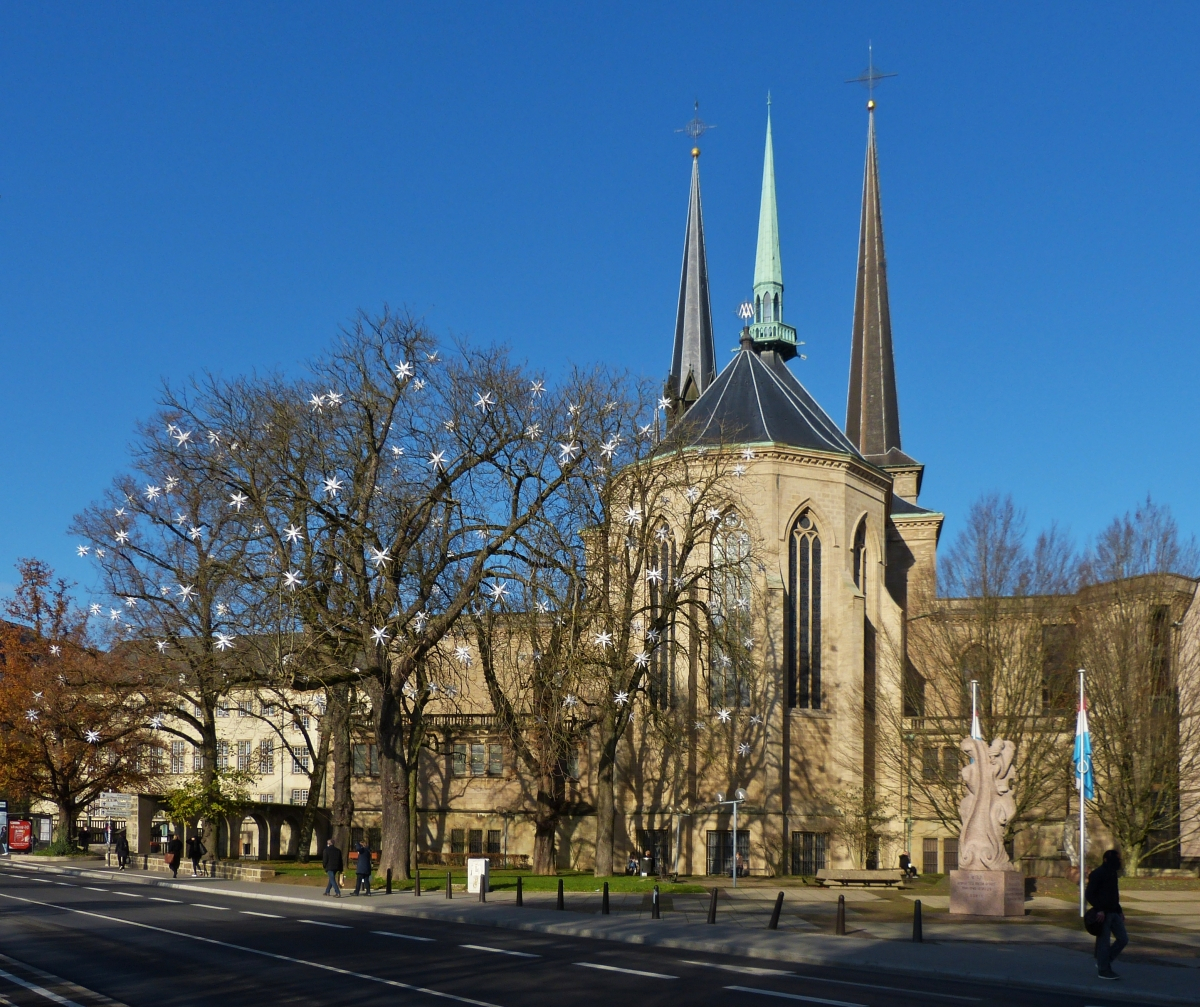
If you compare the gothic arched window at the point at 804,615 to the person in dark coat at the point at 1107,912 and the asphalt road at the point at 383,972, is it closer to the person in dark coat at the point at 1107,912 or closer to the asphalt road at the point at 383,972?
the asphalt road at the point at 383,972

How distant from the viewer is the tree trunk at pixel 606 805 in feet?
137

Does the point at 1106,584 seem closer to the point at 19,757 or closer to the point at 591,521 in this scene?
the point at 591,521

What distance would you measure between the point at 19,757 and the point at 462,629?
30.5 meters

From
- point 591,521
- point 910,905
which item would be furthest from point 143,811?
point 910,905

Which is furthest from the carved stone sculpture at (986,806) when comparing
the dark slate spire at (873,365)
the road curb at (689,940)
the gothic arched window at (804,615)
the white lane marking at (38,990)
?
the dark slate spire at (873,365)

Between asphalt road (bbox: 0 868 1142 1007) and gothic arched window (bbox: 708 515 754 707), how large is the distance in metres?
15.5

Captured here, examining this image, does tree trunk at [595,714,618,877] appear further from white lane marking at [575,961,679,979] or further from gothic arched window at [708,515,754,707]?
white lane marking at [575,961,679,979]

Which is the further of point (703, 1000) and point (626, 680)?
point (626, 680)

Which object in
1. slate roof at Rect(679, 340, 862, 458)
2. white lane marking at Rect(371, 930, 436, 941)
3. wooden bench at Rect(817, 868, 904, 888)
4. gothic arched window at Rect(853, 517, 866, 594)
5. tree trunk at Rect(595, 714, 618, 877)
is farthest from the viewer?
gothic arched window at Rect(853, 517, 866, 594)

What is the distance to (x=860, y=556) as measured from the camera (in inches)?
2130

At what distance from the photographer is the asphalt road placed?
1507cm

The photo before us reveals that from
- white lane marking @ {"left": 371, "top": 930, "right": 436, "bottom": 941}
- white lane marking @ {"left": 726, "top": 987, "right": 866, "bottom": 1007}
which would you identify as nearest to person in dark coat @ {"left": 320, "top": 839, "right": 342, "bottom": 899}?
white lane marking @ {"left": 371, "top": 930, "right": 436, "bottom": 941}

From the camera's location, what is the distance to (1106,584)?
1796 inches

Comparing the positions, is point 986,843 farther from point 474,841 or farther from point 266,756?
point 266,756
